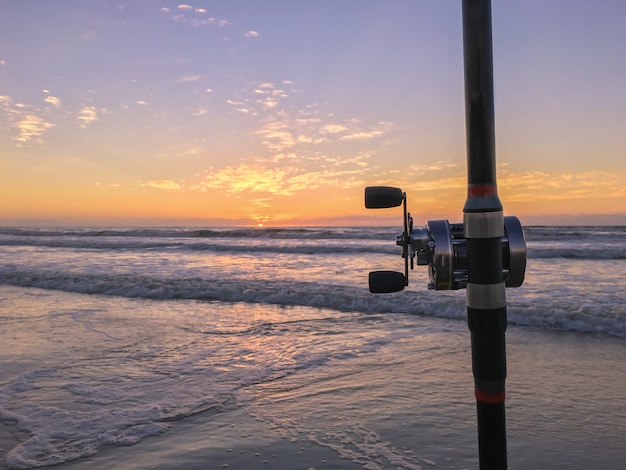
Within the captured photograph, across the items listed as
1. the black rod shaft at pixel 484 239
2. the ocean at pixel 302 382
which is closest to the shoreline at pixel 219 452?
the ocean at pixel 302 382

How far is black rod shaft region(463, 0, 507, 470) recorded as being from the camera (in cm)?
147

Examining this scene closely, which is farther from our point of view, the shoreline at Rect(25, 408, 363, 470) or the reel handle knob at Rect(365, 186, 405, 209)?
the shoreline at Rect(25, 408, 363, 470)

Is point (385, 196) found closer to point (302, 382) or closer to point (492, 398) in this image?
point (492, 398)

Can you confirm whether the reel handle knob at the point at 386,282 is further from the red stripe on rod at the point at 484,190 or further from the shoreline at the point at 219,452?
the shoreline at the point at 219,452

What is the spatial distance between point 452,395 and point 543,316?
3.42m

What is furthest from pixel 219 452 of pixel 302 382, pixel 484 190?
pixel 484 190

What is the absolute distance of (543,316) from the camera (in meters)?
7.04

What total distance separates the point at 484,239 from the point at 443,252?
0.15 meters

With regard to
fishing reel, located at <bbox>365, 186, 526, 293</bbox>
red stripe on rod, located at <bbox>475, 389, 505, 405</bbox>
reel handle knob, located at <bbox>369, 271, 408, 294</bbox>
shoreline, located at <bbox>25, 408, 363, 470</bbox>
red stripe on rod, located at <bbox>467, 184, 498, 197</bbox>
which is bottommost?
shoreline, located at <bbox>25, 408, 363, 470</bbox>

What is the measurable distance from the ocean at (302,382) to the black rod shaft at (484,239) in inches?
71.9

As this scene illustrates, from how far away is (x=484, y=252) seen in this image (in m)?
1.47

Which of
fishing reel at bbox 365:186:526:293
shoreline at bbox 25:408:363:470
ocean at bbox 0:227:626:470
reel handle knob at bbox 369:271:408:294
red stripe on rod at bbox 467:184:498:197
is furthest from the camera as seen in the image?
ocean at bbox 0:227:626:470

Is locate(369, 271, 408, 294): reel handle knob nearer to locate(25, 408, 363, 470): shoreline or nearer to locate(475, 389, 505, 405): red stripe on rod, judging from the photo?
locate(475, 389, 505, 405): red stripe on rod

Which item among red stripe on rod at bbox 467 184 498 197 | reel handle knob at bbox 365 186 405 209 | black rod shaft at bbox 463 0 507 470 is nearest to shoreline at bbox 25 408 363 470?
black rod shaft at bbox 463 0 507 470
